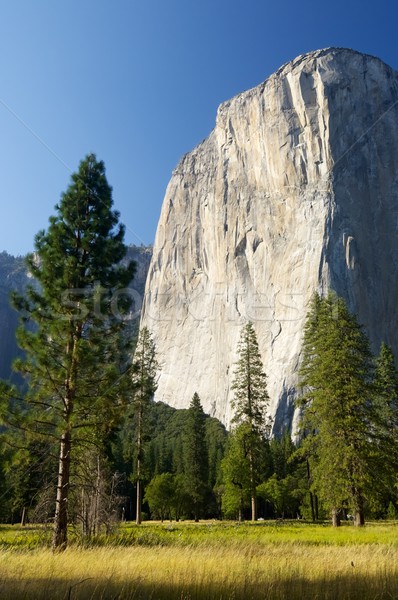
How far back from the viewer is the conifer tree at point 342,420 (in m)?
20.9

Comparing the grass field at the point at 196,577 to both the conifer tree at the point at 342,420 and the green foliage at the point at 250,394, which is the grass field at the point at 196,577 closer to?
the conifer tree at the point at 342,420

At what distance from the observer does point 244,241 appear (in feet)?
353

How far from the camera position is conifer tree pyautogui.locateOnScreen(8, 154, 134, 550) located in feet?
41.4

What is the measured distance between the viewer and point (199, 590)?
575cm

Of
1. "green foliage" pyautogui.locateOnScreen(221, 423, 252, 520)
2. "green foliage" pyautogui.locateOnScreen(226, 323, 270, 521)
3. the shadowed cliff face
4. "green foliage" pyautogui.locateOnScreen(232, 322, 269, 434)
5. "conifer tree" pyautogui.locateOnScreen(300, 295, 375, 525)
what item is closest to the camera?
"conifer tree" pyautogui.locateOnScreen(300, 295, 375, 525)

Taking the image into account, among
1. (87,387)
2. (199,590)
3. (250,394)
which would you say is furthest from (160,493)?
(199,590)

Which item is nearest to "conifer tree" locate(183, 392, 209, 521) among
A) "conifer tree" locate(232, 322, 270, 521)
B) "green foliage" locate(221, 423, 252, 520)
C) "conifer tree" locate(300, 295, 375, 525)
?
"green foliage" locate(221, 423, 252, 520)

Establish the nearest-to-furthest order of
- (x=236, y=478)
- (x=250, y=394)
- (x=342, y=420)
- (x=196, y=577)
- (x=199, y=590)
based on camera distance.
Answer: (x=199, y=590)
(x=196, y=577)
(x=342, y=420)
(x=250, y=394)
(x=236, y=478)

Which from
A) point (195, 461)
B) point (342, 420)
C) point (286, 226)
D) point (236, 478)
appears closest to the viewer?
point (342, 420)

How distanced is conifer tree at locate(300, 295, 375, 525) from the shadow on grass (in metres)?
15.7

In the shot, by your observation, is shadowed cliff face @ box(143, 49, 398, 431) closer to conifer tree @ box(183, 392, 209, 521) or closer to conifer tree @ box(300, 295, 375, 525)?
conifer tree @ box(183, 392, 209, 521)

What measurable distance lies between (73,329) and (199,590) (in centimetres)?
862

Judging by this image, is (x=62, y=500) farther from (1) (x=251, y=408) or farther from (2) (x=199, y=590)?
(1) (x=251, y=408)

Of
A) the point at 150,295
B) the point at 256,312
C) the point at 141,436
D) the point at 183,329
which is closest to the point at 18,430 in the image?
the point at 141,436
